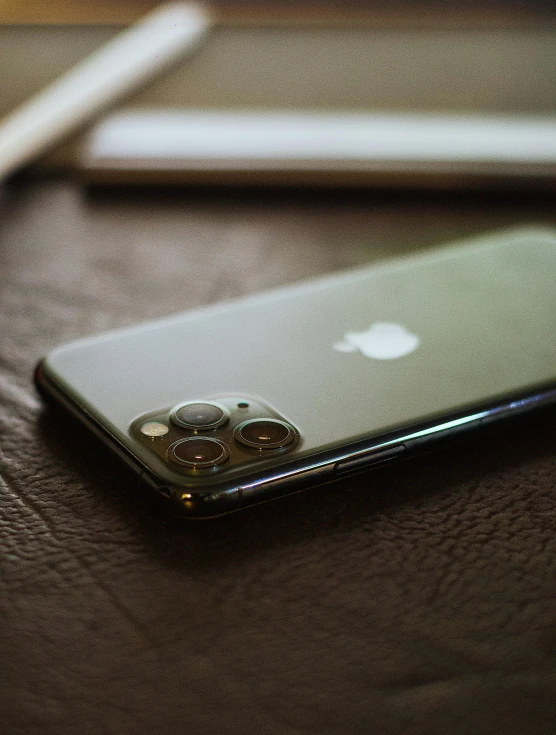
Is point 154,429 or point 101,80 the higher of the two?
point 101,80

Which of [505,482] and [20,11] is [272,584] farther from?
[20,11]

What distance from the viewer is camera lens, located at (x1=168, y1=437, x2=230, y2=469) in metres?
0.35

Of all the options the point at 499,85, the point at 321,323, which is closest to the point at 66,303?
the point at 321,323

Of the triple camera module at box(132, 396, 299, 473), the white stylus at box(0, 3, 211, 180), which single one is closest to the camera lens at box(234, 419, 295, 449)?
the triple camera module at box(132, 396, 299, 473)

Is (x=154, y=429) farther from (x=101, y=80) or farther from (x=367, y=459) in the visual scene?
(x=101, y=80)

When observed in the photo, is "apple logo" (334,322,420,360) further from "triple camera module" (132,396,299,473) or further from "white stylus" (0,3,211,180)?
"white stylus" (0,3,211,180)

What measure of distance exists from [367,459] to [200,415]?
0.23 ft

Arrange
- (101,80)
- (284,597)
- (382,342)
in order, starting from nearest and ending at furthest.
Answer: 1. (284,597)
2. (382,342)
3. (101,80)

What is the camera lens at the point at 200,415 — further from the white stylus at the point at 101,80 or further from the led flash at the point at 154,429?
the white stylus at the point at 101,80

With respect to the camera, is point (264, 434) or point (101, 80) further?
point (101, 80)

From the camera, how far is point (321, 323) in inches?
18.6

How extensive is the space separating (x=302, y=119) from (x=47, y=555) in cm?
61

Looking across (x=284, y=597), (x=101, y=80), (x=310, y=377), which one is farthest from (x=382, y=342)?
(x=101, y=80)

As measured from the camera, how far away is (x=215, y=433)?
0.37 m
